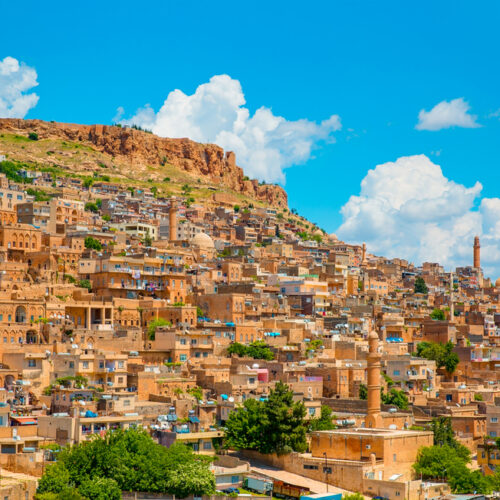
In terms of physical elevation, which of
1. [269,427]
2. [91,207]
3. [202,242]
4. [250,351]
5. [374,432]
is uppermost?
[91,207]

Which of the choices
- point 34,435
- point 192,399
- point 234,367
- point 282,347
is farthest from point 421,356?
point 34,435

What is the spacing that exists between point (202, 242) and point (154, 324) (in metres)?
26.2

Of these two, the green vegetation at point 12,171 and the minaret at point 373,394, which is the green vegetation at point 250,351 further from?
the green vegetation at point 12,171

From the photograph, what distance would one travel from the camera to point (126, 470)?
34.3 meters

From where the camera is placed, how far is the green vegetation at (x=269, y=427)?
39688mm

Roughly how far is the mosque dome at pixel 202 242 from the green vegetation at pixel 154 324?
2388 cm

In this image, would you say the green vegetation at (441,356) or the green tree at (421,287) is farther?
the green tree at (421,287)

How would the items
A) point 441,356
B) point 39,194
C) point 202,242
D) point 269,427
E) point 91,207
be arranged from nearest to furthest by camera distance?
point 269,427 → point 441,356 → point 202,242 → point 39,194 → point 91,207

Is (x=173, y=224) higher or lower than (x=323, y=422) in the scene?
higher

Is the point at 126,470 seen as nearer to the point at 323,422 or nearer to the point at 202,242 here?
the point at 323,422

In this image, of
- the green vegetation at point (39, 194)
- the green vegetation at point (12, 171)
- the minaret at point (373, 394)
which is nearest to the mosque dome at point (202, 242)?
the green vegetation at point (39, 194)

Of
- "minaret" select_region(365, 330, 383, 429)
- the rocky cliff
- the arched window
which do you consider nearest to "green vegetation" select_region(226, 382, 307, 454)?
"minaret" select_region(365, 330, 383, 429)

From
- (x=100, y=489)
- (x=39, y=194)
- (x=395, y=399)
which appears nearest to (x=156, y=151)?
(x=39, y=194)

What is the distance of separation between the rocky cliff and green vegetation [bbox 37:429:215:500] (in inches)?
3374
